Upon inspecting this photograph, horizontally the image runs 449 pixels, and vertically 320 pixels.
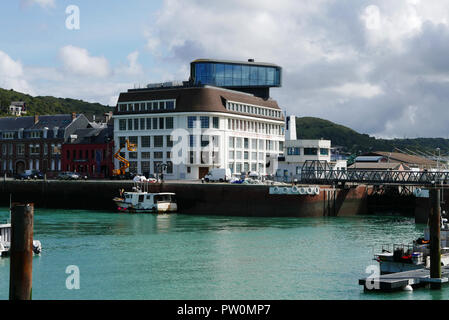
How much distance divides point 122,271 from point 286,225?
110ft

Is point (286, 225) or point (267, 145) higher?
point (267, 145)

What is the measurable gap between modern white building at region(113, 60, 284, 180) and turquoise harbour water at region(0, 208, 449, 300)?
35827mm

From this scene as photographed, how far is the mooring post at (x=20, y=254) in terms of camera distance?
26109 millimetres

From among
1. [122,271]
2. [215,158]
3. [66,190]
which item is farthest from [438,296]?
[215,158]

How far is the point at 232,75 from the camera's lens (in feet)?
467

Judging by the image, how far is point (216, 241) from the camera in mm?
58750

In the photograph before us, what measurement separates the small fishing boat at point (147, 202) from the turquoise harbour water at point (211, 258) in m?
10.4

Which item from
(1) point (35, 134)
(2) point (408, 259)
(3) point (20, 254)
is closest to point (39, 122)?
(1) point (35, 134)

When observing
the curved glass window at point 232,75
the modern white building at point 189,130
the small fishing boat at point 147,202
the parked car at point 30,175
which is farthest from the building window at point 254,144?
the parked car at point 30,175

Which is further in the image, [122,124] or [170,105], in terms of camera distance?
[122,124]

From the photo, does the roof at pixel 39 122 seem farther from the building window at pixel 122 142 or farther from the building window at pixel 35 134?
the building window at pixel 122 142

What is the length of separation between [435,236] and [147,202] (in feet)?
192

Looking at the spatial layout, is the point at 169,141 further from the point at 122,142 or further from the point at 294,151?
the point at 294,151
